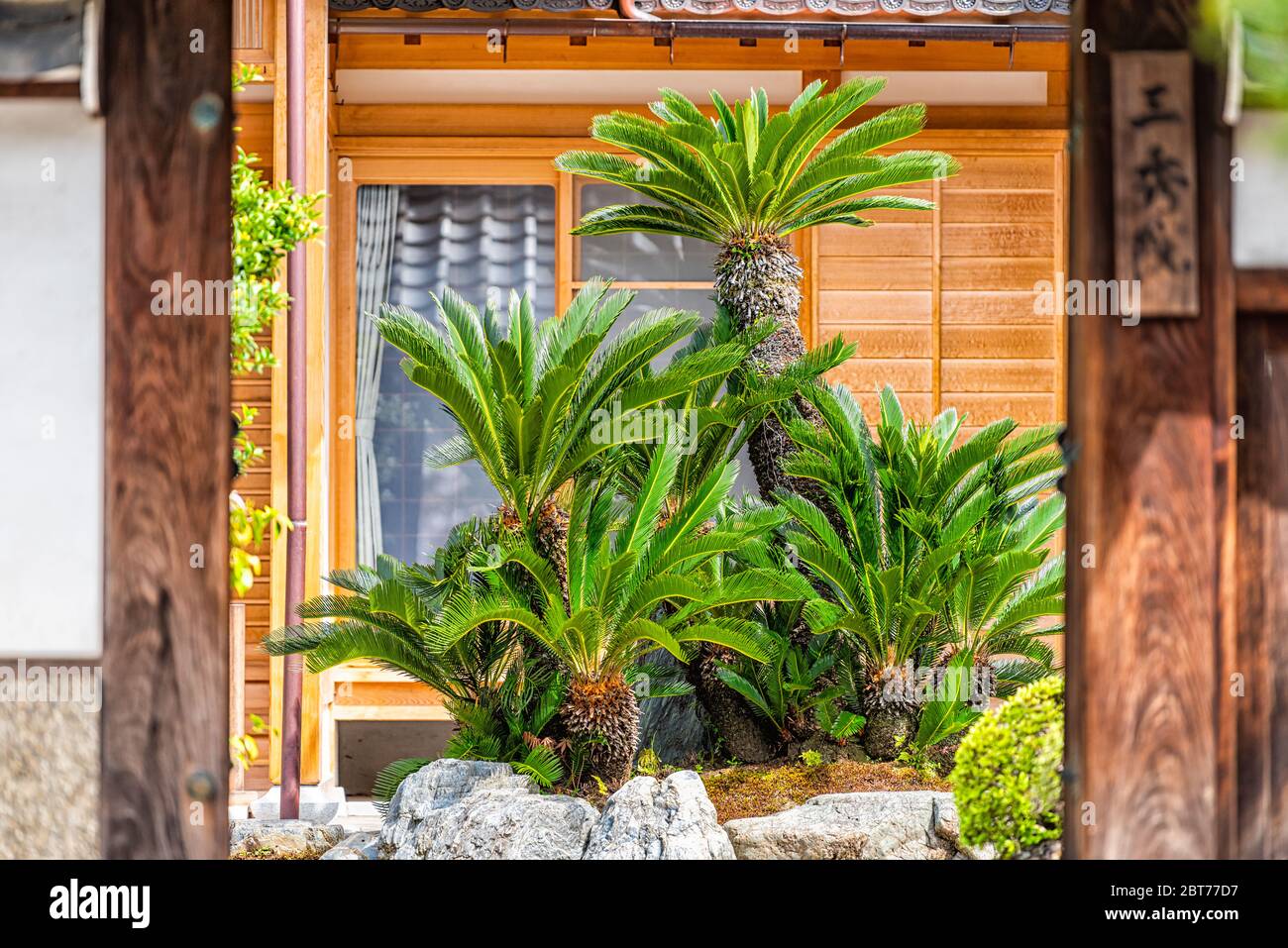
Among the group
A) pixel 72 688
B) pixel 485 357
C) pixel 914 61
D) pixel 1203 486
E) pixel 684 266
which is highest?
pixel 914 61

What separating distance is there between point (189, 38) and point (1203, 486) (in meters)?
2.36

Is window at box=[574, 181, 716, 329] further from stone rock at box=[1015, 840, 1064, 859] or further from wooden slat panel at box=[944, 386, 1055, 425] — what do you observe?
stone rock at box=[1015, 840, 1064, 859]

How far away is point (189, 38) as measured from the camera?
2635mm

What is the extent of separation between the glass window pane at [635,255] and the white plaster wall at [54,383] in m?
6.56

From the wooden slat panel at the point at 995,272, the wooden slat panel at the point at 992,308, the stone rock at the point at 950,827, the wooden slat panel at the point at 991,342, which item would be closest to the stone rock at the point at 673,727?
the stone rock at the point at 950,827

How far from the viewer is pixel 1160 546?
266 centimetres

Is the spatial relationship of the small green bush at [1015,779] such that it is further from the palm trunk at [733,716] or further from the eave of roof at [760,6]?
the eave of roof at [760,6]

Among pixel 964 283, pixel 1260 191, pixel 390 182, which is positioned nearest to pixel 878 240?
pixel 964 283

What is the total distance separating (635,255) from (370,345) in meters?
2.07

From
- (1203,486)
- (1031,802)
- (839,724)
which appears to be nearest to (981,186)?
(839,724)

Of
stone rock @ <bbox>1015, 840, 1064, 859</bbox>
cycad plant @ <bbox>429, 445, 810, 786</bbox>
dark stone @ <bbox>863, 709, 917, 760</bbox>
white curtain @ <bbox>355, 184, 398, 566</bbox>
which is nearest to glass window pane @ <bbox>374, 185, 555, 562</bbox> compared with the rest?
white curtain @ <bbox>355, 184, 398, 566</bbox>

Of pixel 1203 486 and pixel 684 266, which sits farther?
A: pixel 684 266

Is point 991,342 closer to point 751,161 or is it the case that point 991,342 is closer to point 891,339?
point 891,339
